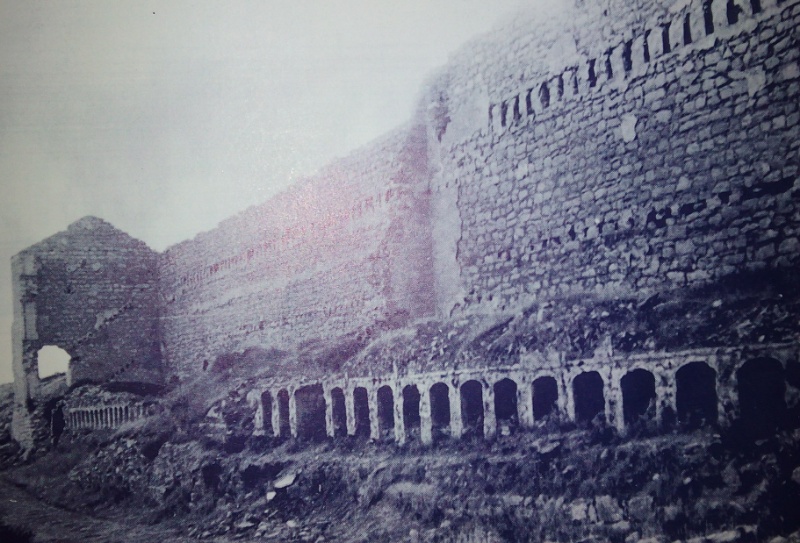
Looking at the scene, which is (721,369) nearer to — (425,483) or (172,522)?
(425,483)

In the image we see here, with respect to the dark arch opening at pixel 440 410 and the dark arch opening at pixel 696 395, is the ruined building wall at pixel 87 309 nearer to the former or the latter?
the dark arch opening at pixel 440 410

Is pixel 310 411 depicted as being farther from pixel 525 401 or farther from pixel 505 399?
pixel 525 401

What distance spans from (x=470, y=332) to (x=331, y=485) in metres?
2.70

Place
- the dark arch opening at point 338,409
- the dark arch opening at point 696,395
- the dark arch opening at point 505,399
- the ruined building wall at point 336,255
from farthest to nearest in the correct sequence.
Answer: the ruined building wall at point 336,255 → the dark arch opening at point 338,409 → the dark arch opening at point 505,399 → the dark arch opening at point 696,395

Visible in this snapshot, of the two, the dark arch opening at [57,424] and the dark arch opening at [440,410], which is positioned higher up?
the dark arch opening at [440,410]

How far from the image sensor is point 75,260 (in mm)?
13602

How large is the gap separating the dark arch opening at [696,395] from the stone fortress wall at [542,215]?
1.0 inches

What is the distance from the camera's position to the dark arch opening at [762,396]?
4316 mm

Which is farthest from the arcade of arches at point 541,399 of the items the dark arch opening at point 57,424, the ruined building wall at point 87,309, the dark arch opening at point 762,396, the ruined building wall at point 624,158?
the ruined building wall at point 87,309

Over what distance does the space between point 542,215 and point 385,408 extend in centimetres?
355


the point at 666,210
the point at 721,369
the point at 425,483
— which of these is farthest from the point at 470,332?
the point at 721,369

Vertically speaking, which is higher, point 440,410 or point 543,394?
point 543,394

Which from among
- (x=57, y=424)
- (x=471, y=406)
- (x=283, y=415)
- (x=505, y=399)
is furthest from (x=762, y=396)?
(x=57, y=424)

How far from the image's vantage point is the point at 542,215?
8.14m
